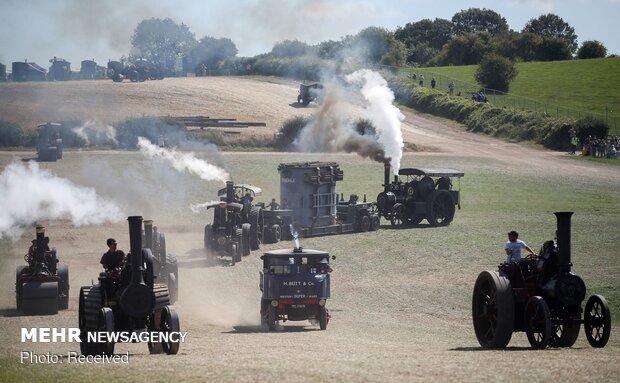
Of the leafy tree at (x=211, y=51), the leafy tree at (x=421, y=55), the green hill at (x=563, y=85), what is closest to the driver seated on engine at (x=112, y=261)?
the green hill at (x=563, y=85)

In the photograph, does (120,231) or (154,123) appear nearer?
(120,231)

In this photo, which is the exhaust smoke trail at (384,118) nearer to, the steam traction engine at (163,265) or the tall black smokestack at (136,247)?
the steam traction engine at (163,265)

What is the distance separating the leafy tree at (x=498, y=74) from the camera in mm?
123500

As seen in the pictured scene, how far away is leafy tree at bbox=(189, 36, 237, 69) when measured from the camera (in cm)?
13462

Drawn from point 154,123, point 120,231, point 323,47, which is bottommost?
point 120,231

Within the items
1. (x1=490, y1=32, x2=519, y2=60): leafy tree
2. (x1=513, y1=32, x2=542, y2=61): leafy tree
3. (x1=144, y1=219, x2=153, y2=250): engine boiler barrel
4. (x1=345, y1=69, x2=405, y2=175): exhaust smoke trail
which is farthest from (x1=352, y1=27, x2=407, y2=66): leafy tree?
(x1=513, y1=32, x2=542, y2=61): leafy tree

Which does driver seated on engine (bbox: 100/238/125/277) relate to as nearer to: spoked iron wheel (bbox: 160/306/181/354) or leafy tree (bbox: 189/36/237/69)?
spoked iron wheel (bbox: 160/306/181/354)

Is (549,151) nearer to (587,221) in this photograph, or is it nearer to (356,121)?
(356,121)

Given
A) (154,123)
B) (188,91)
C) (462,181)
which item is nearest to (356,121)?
(462,181)

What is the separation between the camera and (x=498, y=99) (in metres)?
117

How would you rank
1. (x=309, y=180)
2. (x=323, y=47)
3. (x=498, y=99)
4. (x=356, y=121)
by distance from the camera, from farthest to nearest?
1. (x=498, y=99)
2. (x=323, y=47)
3. (x=356, y=121)
4. (x=309, y=180)

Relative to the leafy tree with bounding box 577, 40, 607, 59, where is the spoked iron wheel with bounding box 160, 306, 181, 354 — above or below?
below

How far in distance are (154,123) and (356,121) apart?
17888mm

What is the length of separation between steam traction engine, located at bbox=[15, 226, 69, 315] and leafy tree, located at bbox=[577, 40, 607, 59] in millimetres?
146311
